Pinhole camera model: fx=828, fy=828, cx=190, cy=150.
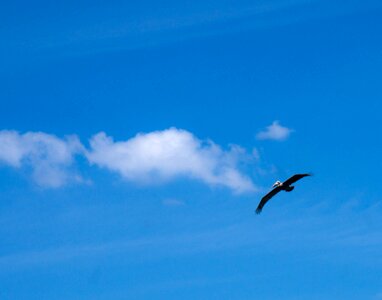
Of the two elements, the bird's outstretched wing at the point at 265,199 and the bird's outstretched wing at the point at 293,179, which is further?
the bird's outstretched wing at the point at 265,199

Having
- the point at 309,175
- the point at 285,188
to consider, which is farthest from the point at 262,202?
the point at 309,175

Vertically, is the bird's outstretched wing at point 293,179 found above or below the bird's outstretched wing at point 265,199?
below

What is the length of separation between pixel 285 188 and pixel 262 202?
686cm

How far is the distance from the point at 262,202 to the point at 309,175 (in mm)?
24063

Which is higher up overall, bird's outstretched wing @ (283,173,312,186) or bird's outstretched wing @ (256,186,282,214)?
bird's outstretched wing @ (256,186,282,214)

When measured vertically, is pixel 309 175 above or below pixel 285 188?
below

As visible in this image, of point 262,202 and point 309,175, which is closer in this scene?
point 309,175

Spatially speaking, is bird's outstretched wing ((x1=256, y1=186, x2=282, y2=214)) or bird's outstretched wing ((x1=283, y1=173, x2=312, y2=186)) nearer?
bird's outstretched wing ((x1=283, y1=173, x2=312, y2=186))

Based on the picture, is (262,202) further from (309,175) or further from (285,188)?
(309,175)

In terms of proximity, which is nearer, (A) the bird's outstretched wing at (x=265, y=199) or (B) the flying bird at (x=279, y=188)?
(B) the flying bird at (x=279, y=188)

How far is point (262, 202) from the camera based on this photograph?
126750 mm

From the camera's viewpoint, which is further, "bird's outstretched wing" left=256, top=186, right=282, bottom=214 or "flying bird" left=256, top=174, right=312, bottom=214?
"bird's outstretched wing" left=256, top=186, right=282, bottom=214

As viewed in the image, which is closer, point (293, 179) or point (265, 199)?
point (293, 179)

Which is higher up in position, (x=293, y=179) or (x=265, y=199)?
(x=265, y=199)
